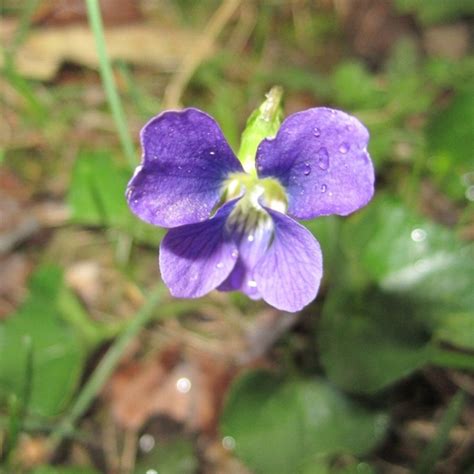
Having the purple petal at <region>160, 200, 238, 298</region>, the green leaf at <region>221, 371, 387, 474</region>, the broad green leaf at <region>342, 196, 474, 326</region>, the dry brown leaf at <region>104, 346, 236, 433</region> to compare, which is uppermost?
the purple petal at <region>160, 200, 238, 298</region>

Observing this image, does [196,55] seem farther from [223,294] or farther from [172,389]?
[172,389]

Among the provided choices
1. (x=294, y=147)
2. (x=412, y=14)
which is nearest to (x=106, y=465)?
(x=294, y=147)

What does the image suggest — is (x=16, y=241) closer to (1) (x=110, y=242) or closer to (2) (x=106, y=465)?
(1) (x=110, y=242)

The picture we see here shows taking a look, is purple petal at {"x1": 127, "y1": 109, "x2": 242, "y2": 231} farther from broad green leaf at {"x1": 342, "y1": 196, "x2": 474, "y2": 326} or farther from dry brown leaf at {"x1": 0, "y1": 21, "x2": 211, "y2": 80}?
dry brown leaf at {"x1": 0, "y1": 21, "x2": 211, "y2": 80}

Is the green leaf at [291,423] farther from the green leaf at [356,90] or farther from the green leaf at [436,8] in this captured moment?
the green leaf at [436,8]

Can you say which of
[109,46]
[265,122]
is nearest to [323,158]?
[265,122]

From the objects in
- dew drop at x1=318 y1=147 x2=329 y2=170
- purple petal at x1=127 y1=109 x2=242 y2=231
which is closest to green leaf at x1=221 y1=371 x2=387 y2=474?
purple petal at x1=127 y1=109 x2=242 y2=231
